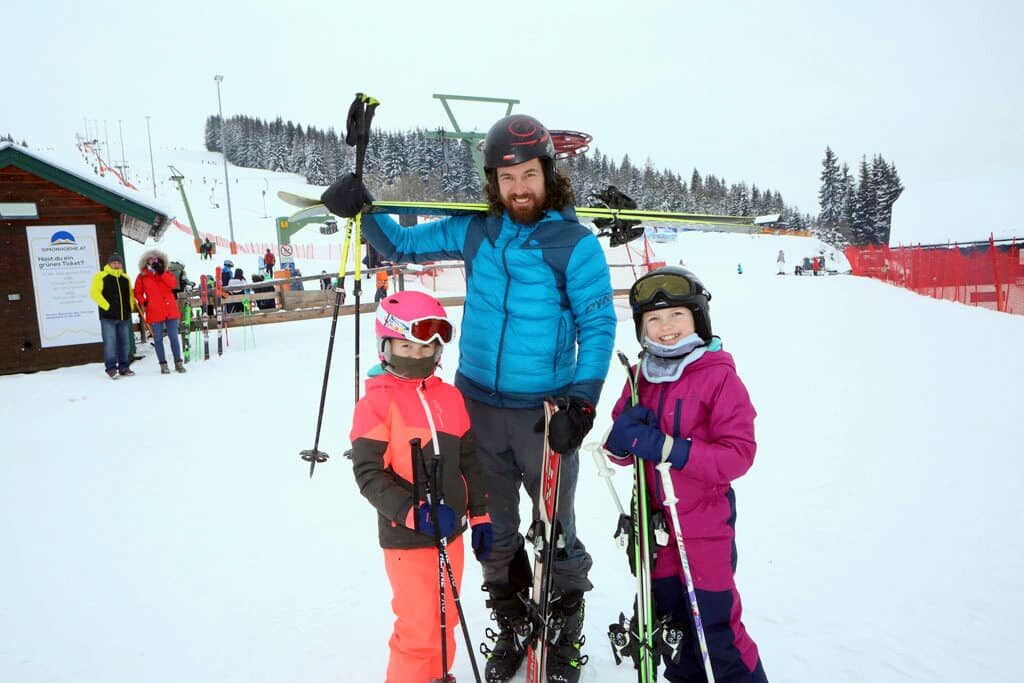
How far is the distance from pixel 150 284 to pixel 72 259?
81.6 inches

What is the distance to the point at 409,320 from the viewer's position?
7.52 ft

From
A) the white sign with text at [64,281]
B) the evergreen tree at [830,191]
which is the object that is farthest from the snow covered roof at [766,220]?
the evergreen tree at [830,191]

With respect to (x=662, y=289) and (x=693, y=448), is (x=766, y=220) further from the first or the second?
(x=693, y=448)

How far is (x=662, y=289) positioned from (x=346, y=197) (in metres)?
1.47

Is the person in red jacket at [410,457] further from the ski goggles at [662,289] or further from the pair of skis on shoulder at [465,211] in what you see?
the ski goggles at [662,289]

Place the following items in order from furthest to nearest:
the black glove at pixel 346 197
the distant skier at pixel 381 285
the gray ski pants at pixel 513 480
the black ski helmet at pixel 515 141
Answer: the distant skier at pixel 381 285 → the black glove at pixel 346 197 → the gray ski pants at pixel 513 480 → the black ski helmet at pixel 515 141

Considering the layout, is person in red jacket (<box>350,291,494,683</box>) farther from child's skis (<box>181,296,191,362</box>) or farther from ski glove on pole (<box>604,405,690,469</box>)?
child's skis (<box>181,296,191,362</box>)

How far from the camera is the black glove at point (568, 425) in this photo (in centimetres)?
220

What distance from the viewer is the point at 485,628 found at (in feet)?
9.93

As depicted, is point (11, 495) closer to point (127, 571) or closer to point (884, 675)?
point (127, 571)

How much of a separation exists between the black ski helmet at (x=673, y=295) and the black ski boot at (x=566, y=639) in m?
Answer: 1.33

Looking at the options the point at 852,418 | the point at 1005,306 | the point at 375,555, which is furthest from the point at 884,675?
the point at 1005,306

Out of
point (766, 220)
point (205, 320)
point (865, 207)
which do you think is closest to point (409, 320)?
point (766, 220)

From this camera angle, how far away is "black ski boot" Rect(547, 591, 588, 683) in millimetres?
2600
